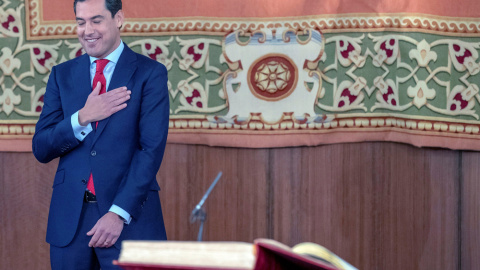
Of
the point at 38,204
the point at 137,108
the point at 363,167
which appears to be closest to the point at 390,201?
the point at 363,167

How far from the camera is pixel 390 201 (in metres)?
3.02

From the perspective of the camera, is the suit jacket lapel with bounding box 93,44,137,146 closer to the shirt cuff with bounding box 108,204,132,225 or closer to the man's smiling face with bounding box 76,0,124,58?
the man's smiling face with bounding box 76,0,124,58

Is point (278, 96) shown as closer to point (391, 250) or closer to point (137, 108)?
point (391, 250)

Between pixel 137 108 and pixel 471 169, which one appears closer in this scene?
pixel 137 108

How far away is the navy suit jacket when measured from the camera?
6.45 feet

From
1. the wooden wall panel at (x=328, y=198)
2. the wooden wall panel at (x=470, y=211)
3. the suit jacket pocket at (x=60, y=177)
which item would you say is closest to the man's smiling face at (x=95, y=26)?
the suit jacket pocket at (x=60, y=177)

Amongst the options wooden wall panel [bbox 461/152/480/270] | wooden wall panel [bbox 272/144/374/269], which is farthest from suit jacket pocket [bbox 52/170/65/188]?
wooden wall panel [bbox 461/152/480/270]

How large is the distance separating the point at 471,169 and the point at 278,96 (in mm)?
939

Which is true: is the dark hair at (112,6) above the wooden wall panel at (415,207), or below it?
above

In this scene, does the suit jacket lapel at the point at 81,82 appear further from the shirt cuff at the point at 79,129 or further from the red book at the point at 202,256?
the red book at the point at 202,256

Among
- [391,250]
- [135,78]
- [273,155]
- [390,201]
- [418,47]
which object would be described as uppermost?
[418,47]

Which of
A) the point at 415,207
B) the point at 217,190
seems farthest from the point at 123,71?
the point at 415,207

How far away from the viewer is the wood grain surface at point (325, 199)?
2953mm

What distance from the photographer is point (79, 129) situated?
6.48 feet
